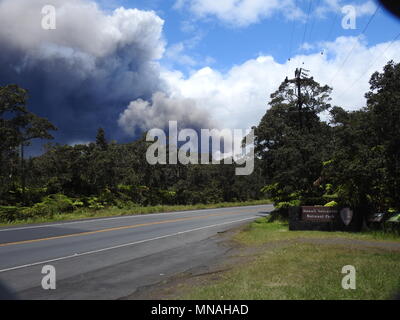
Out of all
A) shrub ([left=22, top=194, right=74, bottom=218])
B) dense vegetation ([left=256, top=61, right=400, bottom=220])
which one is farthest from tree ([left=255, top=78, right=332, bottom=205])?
shrub ([left=22, top=194, right=74, bottom=218])

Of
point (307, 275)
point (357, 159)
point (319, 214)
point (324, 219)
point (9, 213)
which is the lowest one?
point (9, 213)

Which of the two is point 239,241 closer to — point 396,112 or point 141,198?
point 396,112

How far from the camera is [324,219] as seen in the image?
17.6m

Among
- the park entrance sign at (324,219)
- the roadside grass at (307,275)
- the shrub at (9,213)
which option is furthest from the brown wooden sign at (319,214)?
the shrub at (9,213)

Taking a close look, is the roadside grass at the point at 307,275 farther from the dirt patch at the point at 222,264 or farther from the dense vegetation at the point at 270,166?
the dense vegetation at the point at 270,166

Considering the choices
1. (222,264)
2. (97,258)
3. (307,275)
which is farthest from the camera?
(97,258)

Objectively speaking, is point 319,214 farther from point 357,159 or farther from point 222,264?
point 222,264

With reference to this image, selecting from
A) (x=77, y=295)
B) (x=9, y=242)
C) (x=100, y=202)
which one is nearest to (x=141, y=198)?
(x=100, y=202)

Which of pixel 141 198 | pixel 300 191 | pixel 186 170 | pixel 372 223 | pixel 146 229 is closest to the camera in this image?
pixel 372 223

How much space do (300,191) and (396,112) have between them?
9133 millimetres

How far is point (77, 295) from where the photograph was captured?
7.12 metres

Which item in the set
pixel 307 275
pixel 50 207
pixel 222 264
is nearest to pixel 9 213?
pixel 50 207

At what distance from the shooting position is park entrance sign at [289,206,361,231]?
17297 mm

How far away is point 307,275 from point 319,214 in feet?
34.2
